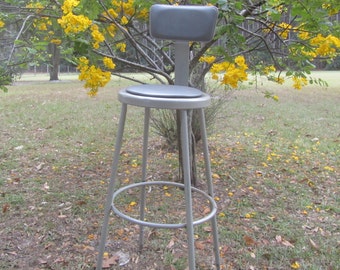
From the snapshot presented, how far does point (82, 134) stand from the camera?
4.93 meters

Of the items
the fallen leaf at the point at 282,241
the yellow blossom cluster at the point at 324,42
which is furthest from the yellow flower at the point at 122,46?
the fallen leaf at the point at 282,241

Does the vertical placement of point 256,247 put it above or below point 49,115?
above

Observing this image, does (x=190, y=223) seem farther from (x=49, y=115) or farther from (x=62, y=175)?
Answer: (x=49, y=115)

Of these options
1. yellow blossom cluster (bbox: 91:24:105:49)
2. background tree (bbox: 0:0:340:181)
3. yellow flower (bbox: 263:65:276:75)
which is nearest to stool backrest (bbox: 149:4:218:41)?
background tree (bbox: 0:0:340:181)

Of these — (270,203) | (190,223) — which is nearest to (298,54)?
(270,203)

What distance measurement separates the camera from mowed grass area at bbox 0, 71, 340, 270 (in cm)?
212

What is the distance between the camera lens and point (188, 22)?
1.75 meters

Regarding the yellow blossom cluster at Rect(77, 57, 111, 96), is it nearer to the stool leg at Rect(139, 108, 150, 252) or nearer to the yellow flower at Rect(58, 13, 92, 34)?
the yellow flower at Rect(58, 13, 92, 34)

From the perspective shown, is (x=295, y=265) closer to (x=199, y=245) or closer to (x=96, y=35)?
(x=199, y=245)

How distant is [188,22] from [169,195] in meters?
1.52

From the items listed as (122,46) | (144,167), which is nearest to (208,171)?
(144,167)

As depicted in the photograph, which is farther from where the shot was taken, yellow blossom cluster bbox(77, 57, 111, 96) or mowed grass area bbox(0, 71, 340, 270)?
yellow blossom cluster bbox(77, 57, 111, 96)

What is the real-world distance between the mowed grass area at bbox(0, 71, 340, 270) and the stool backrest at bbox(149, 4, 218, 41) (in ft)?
3.89

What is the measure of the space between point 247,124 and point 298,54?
129 inches
